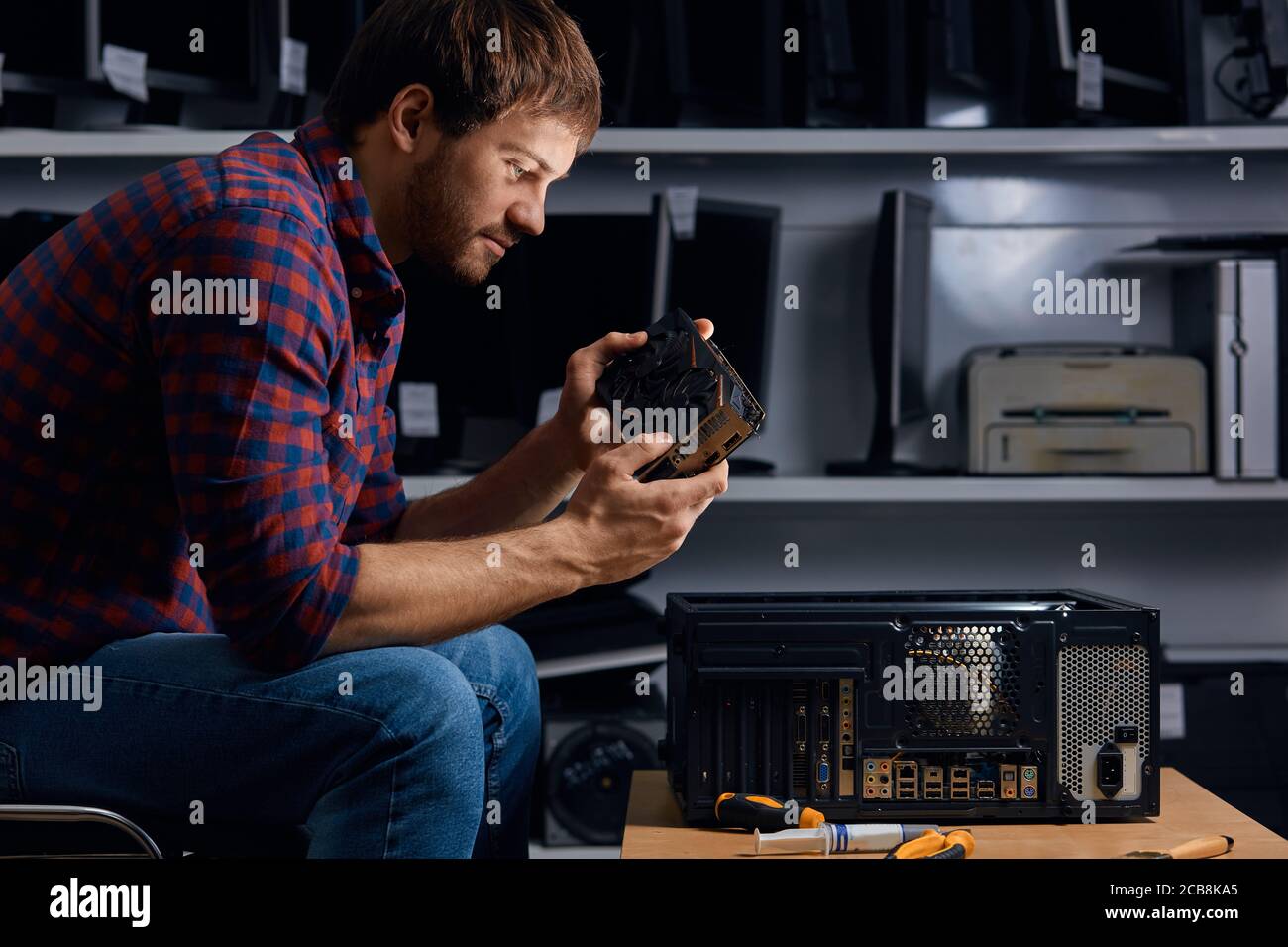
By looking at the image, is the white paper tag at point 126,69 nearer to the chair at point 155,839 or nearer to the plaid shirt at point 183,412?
the plaid shirt at point 183,412

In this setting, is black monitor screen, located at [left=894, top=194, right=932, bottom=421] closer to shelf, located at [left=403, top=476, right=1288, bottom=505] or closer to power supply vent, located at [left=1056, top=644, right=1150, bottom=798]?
shelf, located at [left=403, top=476, right=1288, bottom=505]

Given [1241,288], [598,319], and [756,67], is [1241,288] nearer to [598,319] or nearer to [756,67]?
[756,67]

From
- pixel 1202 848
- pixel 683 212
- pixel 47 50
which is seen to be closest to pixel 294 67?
pixel 47 50

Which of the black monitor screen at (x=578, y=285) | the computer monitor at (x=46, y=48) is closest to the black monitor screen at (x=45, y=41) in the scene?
the computer monitor at (x=46, y=48)

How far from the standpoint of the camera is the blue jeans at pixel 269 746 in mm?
890

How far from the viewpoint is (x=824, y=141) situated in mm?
1716

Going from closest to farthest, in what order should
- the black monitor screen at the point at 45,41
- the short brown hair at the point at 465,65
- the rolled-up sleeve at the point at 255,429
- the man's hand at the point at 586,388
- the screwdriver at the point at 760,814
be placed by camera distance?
the rolled-up sleeve at the point at 255,429
the screwdriver at the point at 760,814
the short brown hair at the point at 465,65
the man's hand at the point at 586,388
the black monitor screen at the point at 45,41

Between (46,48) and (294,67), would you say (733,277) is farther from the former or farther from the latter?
(46,48)

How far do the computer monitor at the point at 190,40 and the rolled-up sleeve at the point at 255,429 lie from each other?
0.98m

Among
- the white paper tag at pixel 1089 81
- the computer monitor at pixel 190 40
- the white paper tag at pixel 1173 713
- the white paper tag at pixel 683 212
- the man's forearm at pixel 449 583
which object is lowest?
the white paper tag at pixel 1173 713

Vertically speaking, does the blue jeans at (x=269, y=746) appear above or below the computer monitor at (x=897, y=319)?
below

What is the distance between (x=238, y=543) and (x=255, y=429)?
3.3 inches

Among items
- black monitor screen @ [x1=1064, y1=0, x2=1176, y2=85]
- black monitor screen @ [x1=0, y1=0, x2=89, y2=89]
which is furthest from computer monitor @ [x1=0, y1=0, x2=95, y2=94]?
black monitor screen @ [x1=1064, y1=0, x2=1176, y2=85]
